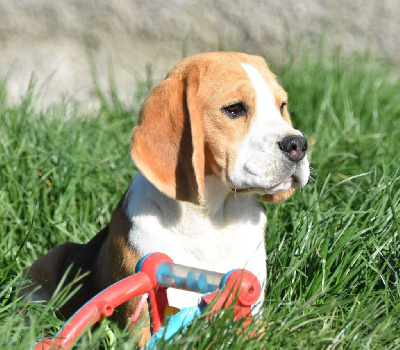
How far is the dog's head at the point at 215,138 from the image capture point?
3.09 meters

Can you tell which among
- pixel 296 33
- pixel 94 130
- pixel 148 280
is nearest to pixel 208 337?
pixel 148 280

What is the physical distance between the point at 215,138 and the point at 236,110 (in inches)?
6.6

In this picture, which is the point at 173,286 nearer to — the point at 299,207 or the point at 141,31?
the point at 299,207

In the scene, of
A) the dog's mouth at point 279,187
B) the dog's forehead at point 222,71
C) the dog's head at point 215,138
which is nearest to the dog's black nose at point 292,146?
the dog's head at point 215,138

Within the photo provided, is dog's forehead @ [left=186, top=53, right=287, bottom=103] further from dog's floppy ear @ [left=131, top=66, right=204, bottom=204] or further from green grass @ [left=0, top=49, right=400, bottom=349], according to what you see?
green grass @ [left=0, top=49, right=400, bottom=349]

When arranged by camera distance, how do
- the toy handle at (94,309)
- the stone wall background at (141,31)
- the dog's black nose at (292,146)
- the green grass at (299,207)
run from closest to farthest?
the toy handle at (94,309), the green grass at (299,207), the dog's black nose at (292,146), the stone wall background at (141,31)

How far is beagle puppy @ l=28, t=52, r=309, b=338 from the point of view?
10.2 ft

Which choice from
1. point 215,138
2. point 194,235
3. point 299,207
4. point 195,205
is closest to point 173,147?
point 215,138

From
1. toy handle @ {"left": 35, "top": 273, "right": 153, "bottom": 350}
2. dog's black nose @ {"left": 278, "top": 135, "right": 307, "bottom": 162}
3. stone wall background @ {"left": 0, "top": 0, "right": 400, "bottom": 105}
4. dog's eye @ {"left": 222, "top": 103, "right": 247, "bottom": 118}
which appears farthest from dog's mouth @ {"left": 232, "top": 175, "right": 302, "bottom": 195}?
stone wall background @ {"left": 0, "top": 0, "right": 400, "bottom": 105}

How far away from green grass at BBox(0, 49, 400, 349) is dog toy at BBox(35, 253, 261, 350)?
0.06 metres

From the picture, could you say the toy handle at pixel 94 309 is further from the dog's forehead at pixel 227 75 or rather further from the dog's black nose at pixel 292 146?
the dog's forehead at pixel 227 75

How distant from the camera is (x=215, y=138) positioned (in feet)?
10.5

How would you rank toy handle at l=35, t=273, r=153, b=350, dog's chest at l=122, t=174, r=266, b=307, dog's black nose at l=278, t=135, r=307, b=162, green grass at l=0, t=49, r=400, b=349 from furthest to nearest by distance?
1. dog's chest at l=122, t=174, r=266, b=307
2. dog's black nose at l=278, t=135, r=307, b=162
3. green grass at l=0, t=49, r=400, b=349
4. toy handle at l=35, t=273, r=153, b=350

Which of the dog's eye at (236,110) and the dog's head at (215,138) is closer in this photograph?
the dog's head at (215,138)
